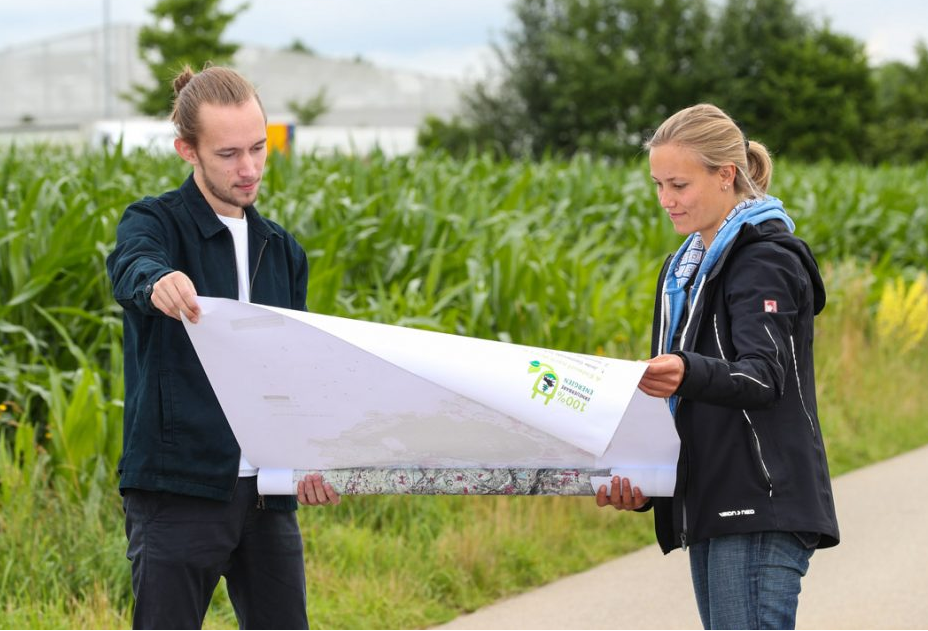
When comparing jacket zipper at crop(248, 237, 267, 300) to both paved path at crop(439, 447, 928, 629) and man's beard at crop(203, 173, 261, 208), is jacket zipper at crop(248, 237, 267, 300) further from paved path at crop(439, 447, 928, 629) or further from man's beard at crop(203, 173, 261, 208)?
paved path at crop(439, 447, 928, 629)

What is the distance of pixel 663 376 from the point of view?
7.66 ft

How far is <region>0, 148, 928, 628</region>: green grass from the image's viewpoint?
4.59m

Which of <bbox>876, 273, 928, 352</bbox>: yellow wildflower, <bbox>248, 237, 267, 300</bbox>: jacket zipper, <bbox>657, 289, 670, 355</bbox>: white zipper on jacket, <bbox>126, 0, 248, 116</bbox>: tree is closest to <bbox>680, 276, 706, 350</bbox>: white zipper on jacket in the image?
<bbox>657, 289, 670, 355</bbox>: white zipper on jacket

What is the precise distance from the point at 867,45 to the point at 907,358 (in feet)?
151

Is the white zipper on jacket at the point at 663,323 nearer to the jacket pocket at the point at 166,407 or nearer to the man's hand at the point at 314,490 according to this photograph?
the man's hand at the point at 314,490

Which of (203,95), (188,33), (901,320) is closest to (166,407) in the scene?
(203,95)

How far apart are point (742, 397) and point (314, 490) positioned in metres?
0.99

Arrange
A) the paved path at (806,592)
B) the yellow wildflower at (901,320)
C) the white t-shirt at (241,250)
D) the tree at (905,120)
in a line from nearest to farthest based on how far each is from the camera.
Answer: the white t-shirt at (241,250) → the paved path at (806,592) → the yellow wildflower at (901,320) → the tree at (905,120)

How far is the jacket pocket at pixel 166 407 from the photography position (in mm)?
2631

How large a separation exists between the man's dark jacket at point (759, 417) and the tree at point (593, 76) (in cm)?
4393

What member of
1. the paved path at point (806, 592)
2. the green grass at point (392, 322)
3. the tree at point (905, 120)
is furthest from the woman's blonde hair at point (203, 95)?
the tree at point (905, 120)

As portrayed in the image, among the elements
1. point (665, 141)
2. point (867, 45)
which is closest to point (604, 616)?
point (665, 141)

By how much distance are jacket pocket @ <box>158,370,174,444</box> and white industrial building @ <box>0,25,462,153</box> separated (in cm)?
4337

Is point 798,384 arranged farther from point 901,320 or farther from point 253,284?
point 901,320
